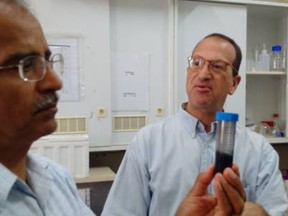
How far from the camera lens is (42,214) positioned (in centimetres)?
75

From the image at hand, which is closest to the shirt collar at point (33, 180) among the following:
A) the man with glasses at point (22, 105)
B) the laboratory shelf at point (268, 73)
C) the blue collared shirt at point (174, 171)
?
the man with glasses at point (22, 105)

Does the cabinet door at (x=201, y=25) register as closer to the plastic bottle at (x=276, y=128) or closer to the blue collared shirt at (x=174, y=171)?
the plastic bottle at (x=276, y=128)

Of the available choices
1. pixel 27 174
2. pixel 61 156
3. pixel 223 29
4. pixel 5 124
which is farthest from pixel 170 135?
pixel 223 29

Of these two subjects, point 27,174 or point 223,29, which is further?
point 223,29

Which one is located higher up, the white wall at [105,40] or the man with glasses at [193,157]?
the white wall at [105,40]

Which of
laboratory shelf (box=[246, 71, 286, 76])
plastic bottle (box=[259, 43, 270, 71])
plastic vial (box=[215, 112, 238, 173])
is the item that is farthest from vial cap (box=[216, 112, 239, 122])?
plastic bottle (box=[259, 43, 270, 71])

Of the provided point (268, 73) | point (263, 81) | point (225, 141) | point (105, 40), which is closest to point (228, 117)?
point (225, 141)

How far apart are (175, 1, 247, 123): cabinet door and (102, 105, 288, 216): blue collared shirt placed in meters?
1.01

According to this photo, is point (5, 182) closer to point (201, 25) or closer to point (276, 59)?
point (201, 25)

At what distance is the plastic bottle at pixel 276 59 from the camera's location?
258cm

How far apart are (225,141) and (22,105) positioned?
1.68 ft

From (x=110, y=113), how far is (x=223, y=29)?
1.01 metres

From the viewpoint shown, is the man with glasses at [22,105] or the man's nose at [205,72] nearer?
the man with glasses at [22,105]

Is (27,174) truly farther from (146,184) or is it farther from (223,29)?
(223,29)
